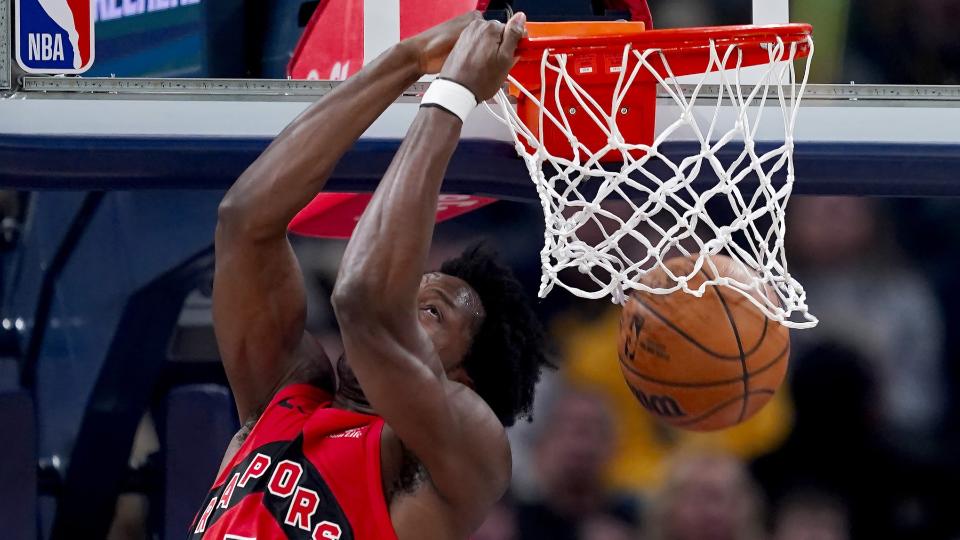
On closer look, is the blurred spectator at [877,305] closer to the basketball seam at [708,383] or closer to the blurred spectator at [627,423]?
the blurred spectator at [627,423]

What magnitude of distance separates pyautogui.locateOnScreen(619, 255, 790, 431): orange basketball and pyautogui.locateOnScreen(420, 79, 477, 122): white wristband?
515 millimetres

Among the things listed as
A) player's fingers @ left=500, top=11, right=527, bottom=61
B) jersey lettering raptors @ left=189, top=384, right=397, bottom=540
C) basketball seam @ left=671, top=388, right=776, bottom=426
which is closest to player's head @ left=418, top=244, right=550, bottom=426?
jersey lettering raptors @ left=189, top=384, right=397, bottom=540

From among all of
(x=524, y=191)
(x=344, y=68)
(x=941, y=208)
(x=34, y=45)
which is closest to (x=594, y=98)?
(x=524, y=191)

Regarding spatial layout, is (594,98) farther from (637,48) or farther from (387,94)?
(387,94)

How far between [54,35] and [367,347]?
1.22 m

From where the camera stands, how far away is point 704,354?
200 cm

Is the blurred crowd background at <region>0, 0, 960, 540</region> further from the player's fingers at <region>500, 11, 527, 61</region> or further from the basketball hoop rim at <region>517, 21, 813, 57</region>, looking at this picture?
the player's fingers at <region>500, 11, 527, 61</region>

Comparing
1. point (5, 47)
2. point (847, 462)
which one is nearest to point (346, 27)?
point (5, 47)

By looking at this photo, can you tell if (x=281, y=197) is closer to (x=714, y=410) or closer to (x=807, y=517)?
(x=714, y=410)

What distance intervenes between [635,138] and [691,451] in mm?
1412

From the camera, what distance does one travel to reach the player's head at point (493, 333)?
2189 mm

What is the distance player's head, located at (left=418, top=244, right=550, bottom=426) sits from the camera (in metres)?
2.19

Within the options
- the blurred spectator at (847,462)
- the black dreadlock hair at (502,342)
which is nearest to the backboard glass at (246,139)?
the black dreadlock hair at (502,342)

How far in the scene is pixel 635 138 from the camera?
7.18 feet
